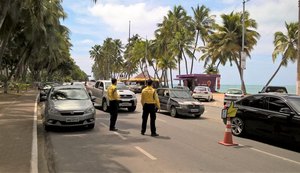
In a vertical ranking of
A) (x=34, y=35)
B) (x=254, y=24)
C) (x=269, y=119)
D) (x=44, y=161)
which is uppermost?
(x=254, y=24)

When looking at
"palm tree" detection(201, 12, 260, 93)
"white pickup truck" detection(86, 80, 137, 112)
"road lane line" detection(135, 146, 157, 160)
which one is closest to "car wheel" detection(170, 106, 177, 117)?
"white pickup truck" detection(86, 80, 137, 112)

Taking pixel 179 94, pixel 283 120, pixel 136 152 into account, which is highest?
pixel 179 94

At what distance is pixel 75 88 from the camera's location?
51.6ft

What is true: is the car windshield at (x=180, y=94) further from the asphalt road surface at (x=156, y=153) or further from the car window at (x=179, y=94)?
the asphalt road surface at (x=156, y=153)

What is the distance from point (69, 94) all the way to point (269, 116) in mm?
7672

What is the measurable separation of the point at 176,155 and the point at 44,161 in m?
3.16

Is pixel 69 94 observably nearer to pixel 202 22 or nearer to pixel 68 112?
pixel 68 112

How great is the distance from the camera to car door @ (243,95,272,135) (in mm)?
11703

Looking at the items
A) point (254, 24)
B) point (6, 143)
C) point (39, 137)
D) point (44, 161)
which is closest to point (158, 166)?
point (44, 161)

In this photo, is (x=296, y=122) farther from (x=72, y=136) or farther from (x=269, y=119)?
(x=72, y=136)

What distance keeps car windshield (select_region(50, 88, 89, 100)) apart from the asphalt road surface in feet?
4.55

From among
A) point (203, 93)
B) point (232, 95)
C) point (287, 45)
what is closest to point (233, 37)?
point (287, 45)

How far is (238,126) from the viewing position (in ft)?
42.9

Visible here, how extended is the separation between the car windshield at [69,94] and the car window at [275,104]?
6847 mm
